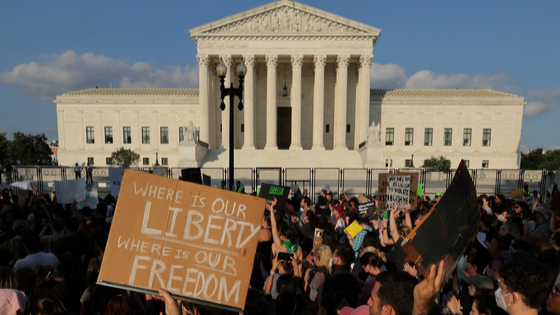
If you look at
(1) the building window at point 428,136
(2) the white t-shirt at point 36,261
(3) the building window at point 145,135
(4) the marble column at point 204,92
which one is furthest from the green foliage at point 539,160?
(2) the white t-shirt at point 36,261

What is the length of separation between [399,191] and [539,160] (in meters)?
82.7

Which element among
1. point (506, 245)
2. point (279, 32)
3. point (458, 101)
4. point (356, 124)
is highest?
point (279, 32)

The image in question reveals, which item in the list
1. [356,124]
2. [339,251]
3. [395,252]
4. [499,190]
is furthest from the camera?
[356,124]

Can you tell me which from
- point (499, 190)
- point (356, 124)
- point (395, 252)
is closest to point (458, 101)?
point (356, 124)

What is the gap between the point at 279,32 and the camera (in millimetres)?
37000

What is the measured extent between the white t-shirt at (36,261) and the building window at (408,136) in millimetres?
45426

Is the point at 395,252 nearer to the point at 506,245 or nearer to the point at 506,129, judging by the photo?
the point at 506,245

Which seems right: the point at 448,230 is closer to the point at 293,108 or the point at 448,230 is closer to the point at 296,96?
the point at 296,96

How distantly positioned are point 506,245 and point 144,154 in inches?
1797

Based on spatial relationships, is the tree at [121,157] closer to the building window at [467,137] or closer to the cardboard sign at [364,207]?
the cardboard sign at [364,207]

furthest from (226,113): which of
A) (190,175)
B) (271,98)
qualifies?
(190,175)

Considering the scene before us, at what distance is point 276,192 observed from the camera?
32.1 ft

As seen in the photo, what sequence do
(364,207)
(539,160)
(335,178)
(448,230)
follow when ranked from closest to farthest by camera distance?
(448,230) → (364,207) → (335,178) → (539,160)

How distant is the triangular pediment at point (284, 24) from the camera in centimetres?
3678
